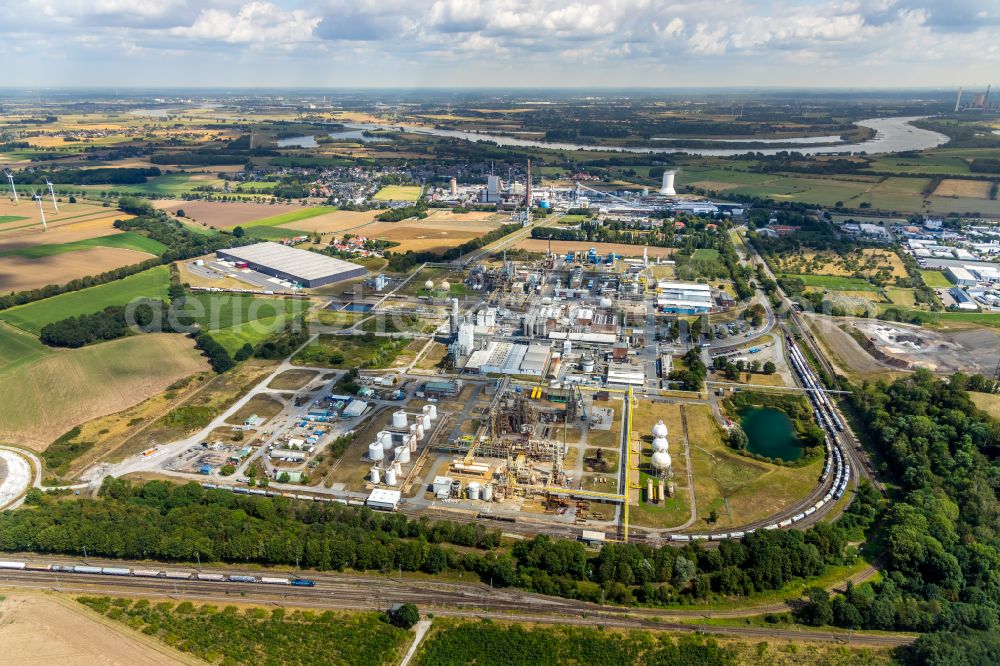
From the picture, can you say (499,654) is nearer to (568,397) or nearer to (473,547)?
(473,547)

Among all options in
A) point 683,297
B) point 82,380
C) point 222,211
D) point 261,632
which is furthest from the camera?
point 222,211

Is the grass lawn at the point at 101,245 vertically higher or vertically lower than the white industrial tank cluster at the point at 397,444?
higher

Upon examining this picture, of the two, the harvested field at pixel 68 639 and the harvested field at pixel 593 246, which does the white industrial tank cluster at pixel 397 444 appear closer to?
the harvested field at pixel 68 639

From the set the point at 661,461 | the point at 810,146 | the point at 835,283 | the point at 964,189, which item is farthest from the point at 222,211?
the point at 810,146

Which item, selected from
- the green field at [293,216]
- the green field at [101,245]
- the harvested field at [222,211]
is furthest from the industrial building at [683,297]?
the harvested field at [222,211]

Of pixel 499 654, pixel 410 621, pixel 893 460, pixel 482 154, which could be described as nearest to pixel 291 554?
pixel 410 621

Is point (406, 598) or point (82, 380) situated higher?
point (82, 380)

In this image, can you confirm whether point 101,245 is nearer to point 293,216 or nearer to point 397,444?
point 293,216
